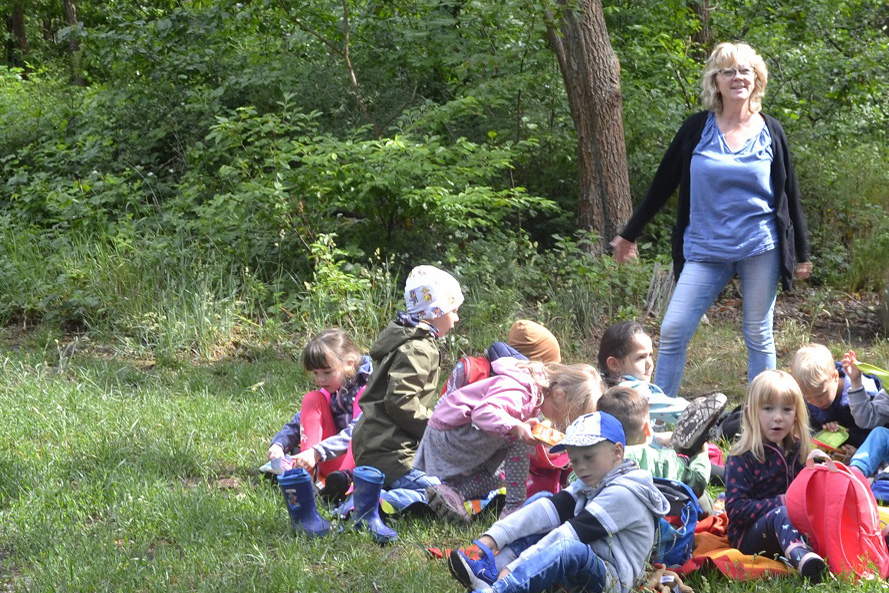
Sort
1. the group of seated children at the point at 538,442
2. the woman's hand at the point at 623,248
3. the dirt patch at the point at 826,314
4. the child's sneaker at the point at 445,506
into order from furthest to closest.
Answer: the dirt patch at the point at 826,314, the woman's hand at the point at 623,248, the child's sneaker at the point at 445,506, the group of seated children at the point at 538,442

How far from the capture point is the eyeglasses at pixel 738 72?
543 centimetres

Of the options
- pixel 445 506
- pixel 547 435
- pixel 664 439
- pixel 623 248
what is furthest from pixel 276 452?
pixel 623 248

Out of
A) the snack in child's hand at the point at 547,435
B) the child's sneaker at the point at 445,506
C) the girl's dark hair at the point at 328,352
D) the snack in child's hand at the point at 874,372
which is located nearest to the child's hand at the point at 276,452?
the girl's dark hair at the point at 328,352

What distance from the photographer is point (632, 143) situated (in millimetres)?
11727

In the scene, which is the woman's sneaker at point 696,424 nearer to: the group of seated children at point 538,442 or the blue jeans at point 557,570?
the group of seated children at point 538,442

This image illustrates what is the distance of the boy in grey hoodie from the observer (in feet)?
11.6

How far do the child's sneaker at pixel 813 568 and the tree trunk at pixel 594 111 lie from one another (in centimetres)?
669

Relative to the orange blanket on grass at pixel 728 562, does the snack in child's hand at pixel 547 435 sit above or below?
above

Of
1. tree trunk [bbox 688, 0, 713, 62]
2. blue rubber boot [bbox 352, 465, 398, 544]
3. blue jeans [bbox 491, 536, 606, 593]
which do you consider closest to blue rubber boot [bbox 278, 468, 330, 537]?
blue rubber boot [bbox 352, 465, 398, 544]

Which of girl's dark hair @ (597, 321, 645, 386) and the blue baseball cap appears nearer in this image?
the blue baseball cap

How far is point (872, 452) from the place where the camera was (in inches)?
186

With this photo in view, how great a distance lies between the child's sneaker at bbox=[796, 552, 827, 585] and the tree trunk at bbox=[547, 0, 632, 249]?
6.69 metres

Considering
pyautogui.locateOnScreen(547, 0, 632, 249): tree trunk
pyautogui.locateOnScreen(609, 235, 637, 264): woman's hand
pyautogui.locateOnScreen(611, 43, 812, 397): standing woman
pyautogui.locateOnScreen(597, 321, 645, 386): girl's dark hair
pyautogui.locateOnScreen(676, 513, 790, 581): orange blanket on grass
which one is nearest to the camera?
pyautogui.locateOnScreen(676, 513, 790, 581): orange blanket on grass

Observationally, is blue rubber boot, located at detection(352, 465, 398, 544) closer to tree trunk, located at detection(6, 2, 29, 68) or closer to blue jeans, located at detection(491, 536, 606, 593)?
blue jeans, located at detection(491, 536, 606, 593)
